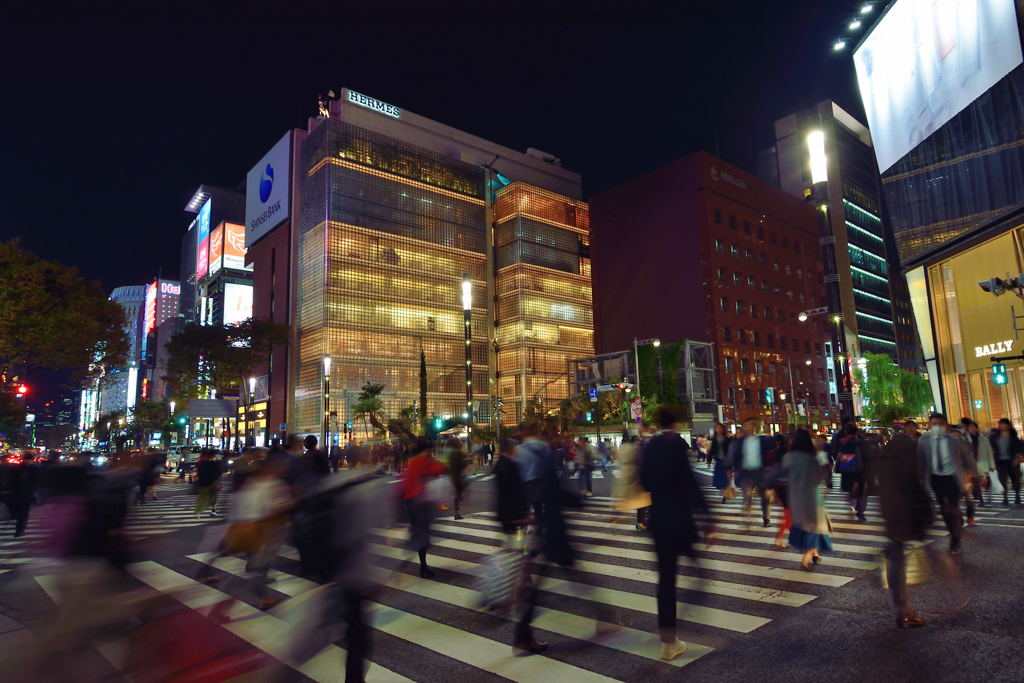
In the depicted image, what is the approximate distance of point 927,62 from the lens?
25.0m

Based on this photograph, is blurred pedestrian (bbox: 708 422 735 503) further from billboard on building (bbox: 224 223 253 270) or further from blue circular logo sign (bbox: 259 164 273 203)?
billboard on building (bbox: 224 223 253 270)

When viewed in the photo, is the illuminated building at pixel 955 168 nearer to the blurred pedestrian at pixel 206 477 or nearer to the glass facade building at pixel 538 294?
the blurred pedestrian at pixel 206 477

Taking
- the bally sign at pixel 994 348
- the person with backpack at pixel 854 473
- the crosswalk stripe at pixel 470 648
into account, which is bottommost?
the crosswalk stripe at pixel 470 648

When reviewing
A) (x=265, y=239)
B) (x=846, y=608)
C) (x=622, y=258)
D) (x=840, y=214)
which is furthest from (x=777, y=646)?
(x=840, y=214)

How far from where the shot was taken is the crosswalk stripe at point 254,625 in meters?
5.02

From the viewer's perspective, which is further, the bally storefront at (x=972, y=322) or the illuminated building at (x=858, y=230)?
the illuminated building at (x=858, y=230)

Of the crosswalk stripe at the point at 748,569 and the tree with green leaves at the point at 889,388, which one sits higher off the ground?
the tree with green leaves at the point at 889,388

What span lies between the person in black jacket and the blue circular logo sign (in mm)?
89405

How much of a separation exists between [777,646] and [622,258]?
266 ft

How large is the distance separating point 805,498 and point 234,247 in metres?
128

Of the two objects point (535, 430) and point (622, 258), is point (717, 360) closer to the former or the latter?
point (622, 258)

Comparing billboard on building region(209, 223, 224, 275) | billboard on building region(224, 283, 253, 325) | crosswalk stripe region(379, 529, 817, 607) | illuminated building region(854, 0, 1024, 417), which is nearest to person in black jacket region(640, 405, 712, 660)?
crosswalk stripe region(379, 529, 817, 607)

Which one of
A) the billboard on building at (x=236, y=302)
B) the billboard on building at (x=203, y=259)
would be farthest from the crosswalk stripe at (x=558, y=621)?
the billboard on building at (x=203, y=259)

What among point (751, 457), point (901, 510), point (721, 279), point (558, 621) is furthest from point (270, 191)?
point (901, 510)
